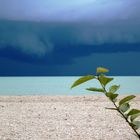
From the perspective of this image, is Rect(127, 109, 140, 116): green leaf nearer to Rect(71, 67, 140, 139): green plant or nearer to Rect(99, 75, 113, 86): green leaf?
Rect(71, 67, 140, 139): green plant

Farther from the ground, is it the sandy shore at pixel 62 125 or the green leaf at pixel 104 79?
the sandy shore at pixel 62 125

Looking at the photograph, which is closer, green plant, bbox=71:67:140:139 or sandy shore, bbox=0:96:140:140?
green plant, bbox=71:67:140:139

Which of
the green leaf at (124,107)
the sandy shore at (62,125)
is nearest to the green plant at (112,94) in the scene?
the green leaf at (124,107)

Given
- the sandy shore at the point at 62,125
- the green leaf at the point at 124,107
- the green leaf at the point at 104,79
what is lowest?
the green leaf at the point at 124,107

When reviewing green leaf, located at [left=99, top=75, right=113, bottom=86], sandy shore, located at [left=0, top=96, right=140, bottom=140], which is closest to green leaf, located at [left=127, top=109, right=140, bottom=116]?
green leaf, located at [left=99, top=75, right=113, bottom=86]

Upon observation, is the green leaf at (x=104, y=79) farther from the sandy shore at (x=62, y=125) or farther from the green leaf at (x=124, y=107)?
the sandy shore at (x=62, y=125)

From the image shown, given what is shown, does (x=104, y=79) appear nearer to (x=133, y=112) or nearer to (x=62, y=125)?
(x=133, y=112)

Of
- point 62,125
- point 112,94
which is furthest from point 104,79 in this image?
point 62,125

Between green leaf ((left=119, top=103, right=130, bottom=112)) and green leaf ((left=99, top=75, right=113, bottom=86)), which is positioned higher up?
green leaf ((left=99, top=75, right=113, bottom=86))

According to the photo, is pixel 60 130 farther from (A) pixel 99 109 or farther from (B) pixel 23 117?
(A) pixel 99 109

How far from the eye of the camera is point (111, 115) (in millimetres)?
10000

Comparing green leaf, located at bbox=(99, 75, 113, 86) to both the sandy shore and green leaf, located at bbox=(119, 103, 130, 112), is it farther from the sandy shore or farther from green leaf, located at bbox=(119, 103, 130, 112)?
the sandy shore

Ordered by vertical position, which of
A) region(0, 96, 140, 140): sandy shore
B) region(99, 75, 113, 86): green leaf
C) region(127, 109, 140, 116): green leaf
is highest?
region(0, 96, 140, 140): sandy shore

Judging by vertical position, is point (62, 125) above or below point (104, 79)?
above
